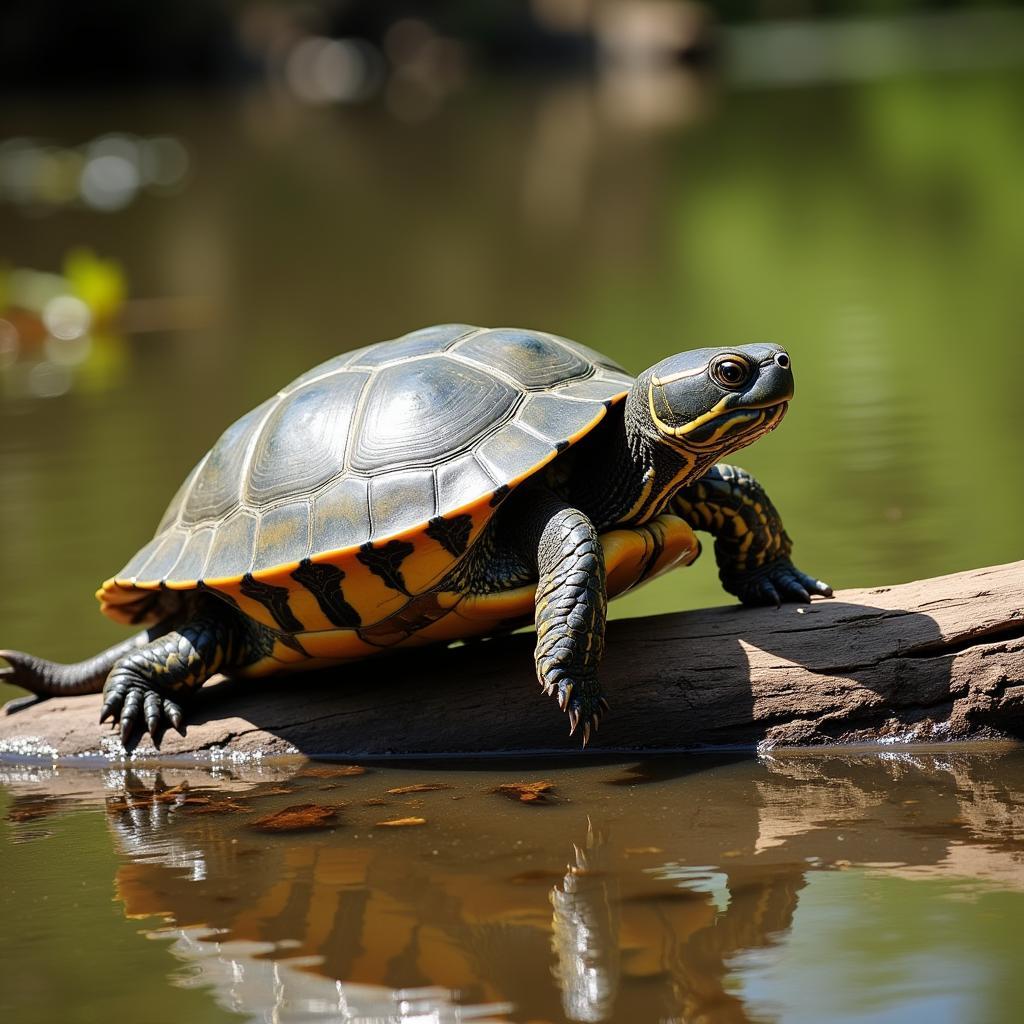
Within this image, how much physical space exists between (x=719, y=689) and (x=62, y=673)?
2.02 m

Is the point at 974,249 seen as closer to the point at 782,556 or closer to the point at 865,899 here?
the point at 782,556

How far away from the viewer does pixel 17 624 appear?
5680mm

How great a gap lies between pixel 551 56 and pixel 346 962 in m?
44.3

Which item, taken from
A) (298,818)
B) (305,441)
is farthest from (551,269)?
(298,818)

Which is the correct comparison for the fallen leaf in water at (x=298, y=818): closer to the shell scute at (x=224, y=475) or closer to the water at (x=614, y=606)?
the water at (x=614, y=606)

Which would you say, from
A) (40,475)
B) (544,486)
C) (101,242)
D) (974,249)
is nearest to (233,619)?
A: (544,486)

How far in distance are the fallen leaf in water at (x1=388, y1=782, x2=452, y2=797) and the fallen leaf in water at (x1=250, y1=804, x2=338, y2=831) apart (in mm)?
159

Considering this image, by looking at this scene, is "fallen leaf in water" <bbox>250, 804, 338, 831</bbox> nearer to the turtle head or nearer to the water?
the water

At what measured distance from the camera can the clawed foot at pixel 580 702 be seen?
3770 millimetres

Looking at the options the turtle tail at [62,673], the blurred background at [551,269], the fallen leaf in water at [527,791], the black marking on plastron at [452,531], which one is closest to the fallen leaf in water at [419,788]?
the fallen leaf in water at [527,791]

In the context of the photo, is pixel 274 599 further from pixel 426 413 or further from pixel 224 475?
pixel 426 413

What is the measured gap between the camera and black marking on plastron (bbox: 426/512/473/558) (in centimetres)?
395

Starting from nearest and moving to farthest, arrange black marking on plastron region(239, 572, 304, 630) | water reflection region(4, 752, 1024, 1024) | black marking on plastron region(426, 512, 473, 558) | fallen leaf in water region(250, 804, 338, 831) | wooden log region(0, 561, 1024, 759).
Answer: water reflection region(4, 752, 1024, 1024)
fallen leaf in water region(250, 804, 338, 831)
wooden log region(0, 561, 1024, 759)
black marking on plastron region(426, 512, 473, 558)
black marking on plastron region(239, 572, 304, 630)

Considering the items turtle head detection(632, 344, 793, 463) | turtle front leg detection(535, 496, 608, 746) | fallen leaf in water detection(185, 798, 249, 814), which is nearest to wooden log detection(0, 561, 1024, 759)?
turtle front leg detection(535, 496, 608, 746)
